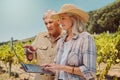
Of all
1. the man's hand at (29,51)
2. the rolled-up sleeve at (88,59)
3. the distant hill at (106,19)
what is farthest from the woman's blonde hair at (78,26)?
the distant hill at (106,19)

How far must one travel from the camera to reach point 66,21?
116 inches

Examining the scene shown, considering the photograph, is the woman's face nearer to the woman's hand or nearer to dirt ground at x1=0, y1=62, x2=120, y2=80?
the woman's hand

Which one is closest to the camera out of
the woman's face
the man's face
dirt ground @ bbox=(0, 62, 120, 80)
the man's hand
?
the woman's face

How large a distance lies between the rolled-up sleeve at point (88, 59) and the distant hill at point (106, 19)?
3452 centimetres

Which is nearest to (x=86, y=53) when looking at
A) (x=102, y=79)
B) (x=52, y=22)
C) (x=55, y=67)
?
(x=55, y=67)

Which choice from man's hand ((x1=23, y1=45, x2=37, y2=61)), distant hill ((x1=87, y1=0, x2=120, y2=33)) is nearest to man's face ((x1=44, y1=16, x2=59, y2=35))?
man's hand ((x1=23, y1=45, x2=37, y2=61))

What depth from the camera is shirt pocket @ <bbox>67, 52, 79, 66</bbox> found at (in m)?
2.86

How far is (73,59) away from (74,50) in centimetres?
7

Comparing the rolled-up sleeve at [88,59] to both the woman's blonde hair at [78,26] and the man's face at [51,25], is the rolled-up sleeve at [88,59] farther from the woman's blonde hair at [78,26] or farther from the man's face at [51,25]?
the man's face at [51,25]

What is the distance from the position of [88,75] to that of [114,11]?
36.7 meters

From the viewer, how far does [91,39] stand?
2.87m

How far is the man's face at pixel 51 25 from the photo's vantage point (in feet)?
12.4

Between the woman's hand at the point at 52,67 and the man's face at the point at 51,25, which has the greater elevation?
the man's face at the point at 51,25

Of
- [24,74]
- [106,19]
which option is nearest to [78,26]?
[24,74]
